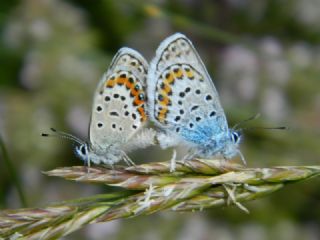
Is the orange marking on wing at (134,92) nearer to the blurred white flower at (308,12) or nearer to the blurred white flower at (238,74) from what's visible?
the blurred white flower at (238,74)

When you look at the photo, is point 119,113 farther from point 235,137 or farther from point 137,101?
point 235,137

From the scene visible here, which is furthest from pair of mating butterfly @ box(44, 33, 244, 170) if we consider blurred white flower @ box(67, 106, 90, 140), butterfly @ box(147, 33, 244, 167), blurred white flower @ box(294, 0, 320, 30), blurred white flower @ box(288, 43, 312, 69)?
blurred white flower @ box(294, 0, 320, 30)

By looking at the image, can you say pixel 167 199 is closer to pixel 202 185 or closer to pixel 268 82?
pixel 202 185

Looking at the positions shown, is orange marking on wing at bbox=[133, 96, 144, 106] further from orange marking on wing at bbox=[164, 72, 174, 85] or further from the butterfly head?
the butterfly head

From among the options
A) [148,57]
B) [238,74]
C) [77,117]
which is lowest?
[77,117]

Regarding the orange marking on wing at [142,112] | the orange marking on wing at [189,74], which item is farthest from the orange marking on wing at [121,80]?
the orange marking on wing at [189,74]

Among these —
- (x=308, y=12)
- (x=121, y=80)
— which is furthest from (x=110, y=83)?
(x=308, y=12)

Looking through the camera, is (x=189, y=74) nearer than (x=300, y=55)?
Yes
